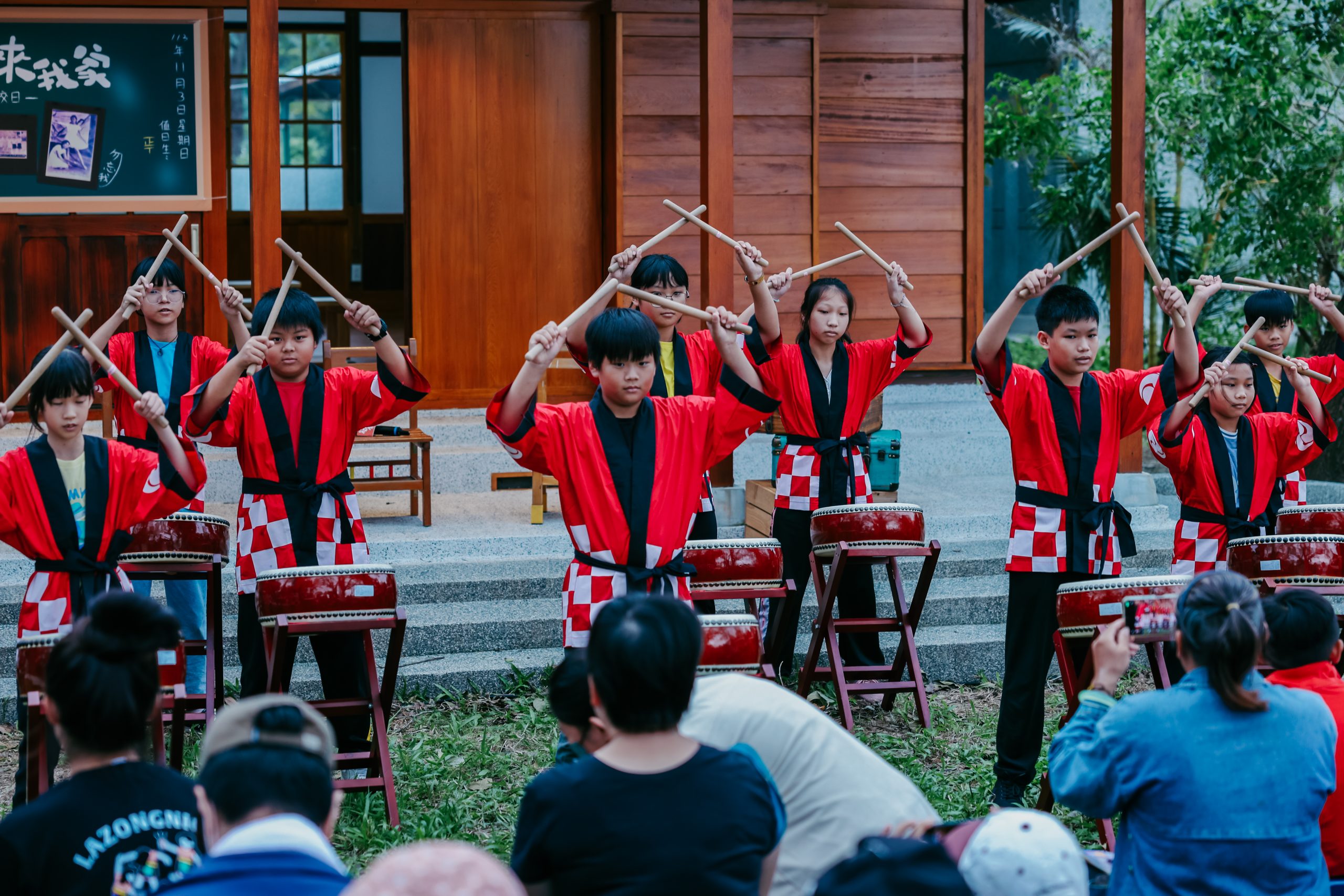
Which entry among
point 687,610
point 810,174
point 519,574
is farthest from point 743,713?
point 810,174

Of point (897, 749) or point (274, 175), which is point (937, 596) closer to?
point (897, 749)

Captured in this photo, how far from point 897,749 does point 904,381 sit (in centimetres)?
383

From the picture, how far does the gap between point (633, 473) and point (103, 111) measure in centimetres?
496

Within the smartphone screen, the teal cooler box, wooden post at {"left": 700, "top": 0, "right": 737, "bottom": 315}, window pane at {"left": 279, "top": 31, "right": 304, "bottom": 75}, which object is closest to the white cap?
the smartphone screen

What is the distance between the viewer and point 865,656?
5.62m

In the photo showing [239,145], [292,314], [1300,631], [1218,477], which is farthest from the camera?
[239,145]

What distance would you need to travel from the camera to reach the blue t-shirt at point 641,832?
2.06m

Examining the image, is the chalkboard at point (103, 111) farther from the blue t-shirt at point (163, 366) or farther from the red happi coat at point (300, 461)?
the red happi coat at point (300, 461)

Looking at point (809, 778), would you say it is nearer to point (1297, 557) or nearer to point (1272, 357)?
point (1297, 557)

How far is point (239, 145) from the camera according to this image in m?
9.51

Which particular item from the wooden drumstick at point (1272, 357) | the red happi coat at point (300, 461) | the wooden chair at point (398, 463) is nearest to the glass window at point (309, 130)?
the wooden chair at point (398, 463)

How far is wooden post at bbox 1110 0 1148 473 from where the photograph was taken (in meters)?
7.12

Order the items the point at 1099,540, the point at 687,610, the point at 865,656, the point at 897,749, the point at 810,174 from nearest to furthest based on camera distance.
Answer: the point at 687,610
the point at 1099,540
the point at 897,749
the point at 865,656
the point at 810,174

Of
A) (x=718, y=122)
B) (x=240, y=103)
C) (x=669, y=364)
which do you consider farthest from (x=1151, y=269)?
(x=240, y=103)
